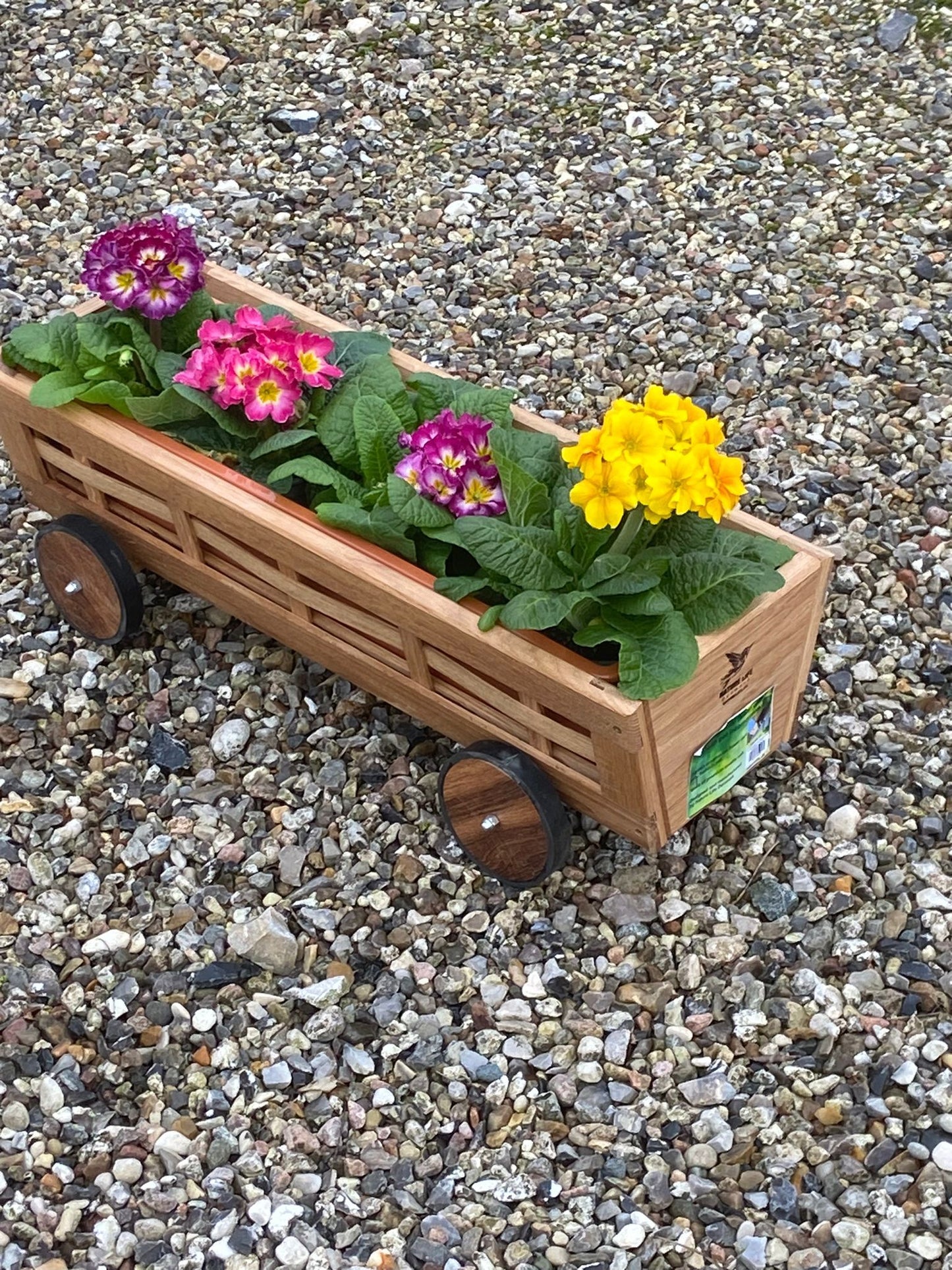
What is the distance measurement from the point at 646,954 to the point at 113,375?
1461 millimetres

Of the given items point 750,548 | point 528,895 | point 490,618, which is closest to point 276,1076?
point 528,895

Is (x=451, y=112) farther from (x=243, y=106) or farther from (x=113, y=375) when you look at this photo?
(x=113, y=375)

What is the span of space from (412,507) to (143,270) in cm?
77

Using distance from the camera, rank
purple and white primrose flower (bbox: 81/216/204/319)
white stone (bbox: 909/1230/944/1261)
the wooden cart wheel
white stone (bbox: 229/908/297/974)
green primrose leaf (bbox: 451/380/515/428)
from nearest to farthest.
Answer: white stone (bbox: 909/1230/944/1261)
the wooden cart wheel
white stone (bbox: 229/908/297/974)
green primrose leaf (bbox: 451/380/515/428)
purple and white primrose flower (bbox: 81/216/204/319)

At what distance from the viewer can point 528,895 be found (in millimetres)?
2666

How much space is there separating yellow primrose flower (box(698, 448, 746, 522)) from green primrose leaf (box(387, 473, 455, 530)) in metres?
0.48

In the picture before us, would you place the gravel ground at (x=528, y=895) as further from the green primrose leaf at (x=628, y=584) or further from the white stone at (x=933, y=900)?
the green primrose leaf at (x=628, y=584)

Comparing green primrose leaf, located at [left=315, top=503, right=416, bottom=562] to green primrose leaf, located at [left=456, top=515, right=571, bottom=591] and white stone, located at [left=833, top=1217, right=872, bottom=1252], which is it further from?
white stone, located at [left=833, top=1217, right=872, bottom=1252]

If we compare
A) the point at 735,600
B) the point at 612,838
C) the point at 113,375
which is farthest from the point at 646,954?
the point at 113,375

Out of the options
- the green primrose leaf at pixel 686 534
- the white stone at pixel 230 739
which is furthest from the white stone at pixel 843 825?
the white stone at pixel 230 739

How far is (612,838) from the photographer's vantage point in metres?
2.73

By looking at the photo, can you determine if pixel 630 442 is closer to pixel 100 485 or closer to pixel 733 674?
pixel 733 674

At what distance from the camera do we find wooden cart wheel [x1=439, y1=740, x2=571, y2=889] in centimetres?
249

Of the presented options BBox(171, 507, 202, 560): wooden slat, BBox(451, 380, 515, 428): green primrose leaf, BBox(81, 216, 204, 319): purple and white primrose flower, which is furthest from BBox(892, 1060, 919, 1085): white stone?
BBox(81, 216, 204, 319): purple and white primrose flower
